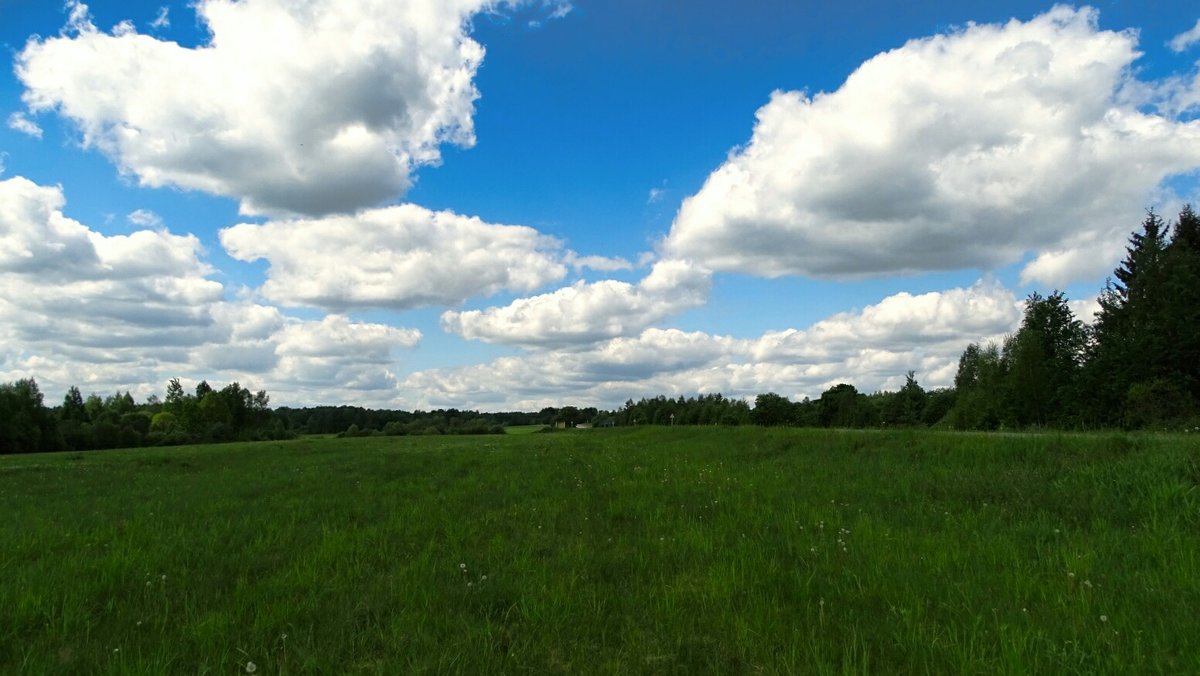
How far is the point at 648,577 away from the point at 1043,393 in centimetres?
5751

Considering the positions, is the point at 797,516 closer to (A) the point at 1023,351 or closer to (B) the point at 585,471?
(B) the point at 585,471

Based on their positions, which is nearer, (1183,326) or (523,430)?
(1183,326)

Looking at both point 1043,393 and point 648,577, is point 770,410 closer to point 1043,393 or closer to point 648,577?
point 1043,393

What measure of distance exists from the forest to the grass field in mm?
10696

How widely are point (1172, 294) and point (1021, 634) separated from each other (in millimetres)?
52512

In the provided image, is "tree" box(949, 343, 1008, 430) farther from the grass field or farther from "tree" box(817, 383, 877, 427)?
the grass field

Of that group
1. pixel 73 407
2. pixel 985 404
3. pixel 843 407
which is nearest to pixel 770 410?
pixel 843 407

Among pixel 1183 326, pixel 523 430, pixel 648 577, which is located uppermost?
pixel 1183 326

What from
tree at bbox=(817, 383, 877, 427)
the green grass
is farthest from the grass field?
tree at bbox=(817, 383, 877, 427)

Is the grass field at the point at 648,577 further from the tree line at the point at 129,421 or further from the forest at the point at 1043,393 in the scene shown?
the tree line at the point at 129,421

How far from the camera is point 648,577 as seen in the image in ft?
23.7

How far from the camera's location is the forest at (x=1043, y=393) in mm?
41188

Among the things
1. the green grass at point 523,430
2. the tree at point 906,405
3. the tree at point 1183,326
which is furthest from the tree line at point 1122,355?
the green grass at point 523,430

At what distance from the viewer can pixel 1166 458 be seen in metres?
11.3
